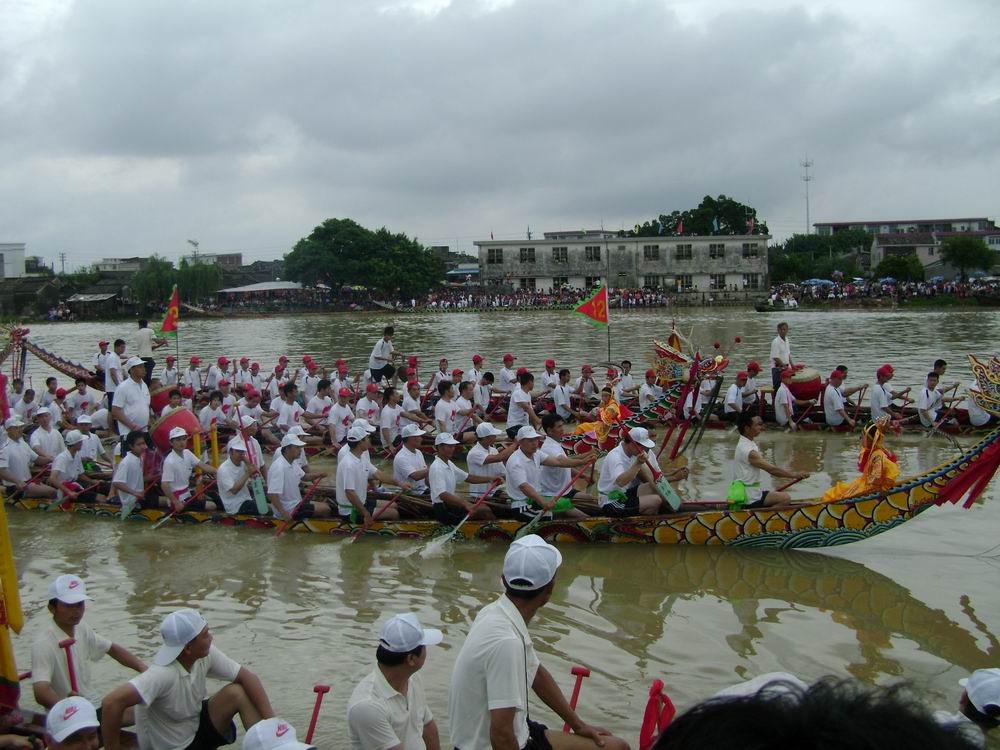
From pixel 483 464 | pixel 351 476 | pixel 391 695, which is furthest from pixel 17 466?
pixel 391 695

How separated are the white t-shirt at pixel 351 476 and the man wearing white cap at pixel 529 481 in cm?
164

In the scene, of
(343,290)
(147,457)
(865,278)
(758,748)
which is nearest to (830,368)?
(147,457)

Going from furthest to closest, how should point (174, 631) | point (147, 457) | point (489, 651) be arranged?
point (147, 457) < point (174, 631) < point (489, 651)

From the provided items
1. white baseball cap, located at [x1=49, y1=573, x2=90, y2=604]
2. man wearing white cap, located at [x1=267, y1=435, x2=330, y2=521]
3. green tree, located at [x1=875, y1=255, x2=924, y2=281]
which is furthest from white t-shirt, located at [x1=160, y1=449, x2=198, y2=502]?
green tree, located at [x1=875, y1=255, x2=924, y2=281]

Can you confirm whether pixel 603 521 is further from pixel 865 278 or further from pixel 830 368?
pixel 865 278

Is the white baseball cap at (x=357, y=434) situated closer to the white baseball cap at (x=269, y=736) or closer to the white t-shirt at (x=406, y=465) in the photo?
the white t-shirt at (x=406, y=465)

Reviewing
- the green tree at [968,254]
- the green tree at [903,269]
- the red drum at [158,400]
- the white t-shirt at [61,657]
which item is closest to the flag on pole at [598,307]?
the red drum at [158,400]

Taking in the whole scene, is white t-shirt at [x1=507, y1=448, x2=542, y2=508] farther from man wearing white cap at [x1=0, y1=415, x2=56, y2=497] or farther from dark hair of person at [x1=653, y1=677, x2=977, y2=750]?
dark hair of person at [x1=653, y1=677, x2=977, y2=750]

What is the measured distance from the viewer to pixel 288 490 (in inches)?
394

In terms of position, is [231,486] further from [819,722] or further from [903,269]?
[903,269]

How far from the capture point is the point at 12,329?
60.6ft

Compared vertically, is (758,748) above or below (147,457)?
above

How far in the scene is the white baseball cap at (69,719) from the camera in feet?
13.3

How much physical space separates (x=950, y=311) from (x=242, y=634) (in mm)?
46290
